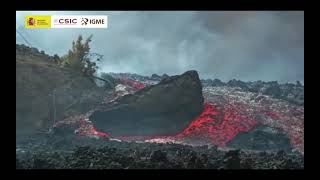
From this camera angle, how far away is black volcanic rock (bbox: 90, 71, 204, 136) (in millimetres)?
5156

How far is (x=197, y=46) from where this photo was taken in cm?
517

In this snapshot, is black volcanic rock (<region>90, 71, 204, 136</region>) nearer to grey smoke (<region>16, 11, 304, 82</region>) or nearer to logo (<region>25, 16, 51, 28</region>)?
grey smoke (<region>16, 11, 304, 82</region>)

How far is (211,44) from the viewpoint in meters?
5.19

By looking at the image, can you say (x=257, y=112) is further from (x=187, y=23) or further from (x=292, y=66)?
(x=187, y=23)

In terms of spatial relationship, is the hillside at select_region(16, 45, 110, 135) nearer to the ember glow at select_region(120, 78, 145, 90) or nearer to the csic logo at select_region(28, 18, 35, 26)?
the csic logo at select_region(28, 18, 35, 26)

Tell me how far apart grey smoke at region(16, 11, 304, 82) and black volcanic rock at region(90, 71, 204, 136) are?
0.43 feet

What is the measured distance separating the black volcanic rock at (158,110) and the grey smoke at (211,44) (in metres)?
0.13

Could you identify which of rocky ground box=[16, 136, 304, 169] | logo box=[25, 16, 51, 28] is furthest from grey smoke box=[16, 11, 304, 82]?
rocky ground box=[16, 136, 304, 169]

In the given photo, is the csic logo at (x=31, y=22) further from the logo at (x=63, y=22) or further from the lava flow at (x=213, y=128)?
the lava flow at (x=213, y=128)

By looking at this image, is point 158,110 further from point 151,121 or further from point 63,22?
point 63,22

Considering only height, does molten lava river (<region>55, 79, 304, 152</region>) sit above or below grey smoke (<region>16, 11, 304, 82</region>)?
below

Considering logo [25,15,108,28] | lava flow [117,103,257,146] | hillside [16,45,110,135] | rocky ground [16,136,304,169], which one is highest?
logo [25,15,108,28]
